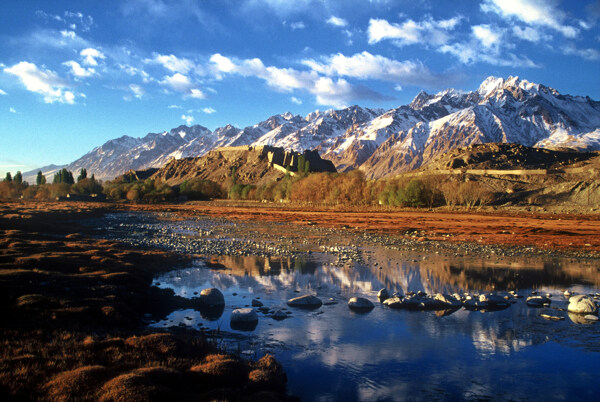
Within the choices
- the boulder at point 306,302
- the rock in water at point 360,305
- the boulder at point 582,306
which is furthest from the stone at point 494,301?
the boulder at point 306,302

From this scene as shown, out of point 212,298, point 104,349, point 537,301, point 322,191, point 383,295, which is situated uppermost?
point 322,191

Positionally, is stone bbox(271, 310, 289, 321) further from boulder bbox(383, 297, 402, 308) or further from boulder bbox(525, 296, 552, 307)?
boulder bbox(525, 296, 552, 307)

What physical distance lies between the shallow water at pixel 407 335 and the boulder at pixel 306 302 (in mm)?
490

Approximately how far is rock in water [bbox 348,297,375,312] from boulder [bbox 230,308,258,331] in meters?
3.87

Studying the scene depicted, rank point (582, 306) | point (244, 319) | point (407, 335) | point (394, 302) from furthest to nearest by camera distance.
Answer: point (394, 302), point (582, 306), point (244, 319), point (407, 335)

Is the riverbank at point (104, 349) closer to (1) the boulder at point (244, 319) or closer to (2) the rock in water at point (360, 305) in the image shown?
(1) the boulder at point (244, 319)

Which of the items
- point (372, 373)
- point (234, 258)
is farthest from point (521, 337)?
point (234, 258)

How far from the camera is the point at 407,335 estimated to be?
12.7 metres

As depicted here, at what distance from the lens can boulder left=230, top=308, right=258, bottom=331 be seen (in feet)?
43.9

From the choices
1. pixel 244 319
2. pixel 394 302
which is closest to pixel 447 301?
pixel 394 302

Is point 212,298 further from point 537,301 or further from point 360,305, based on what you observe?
point 537,301

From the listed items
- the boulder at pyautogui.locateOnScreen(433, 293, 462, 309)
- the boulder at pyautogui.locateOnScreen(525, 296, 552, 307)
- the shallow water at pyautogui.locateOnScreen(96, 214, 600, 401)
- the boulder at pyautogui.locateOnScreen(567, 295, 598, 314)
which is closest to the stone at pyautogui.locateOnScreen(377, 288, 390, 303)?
the shallow water at pyautogui.locateOnScreen(96, 214, 600, 401)

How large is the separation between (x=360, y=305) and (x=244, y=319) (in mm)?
4539

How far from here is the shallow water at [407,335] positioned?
31.4 feet
